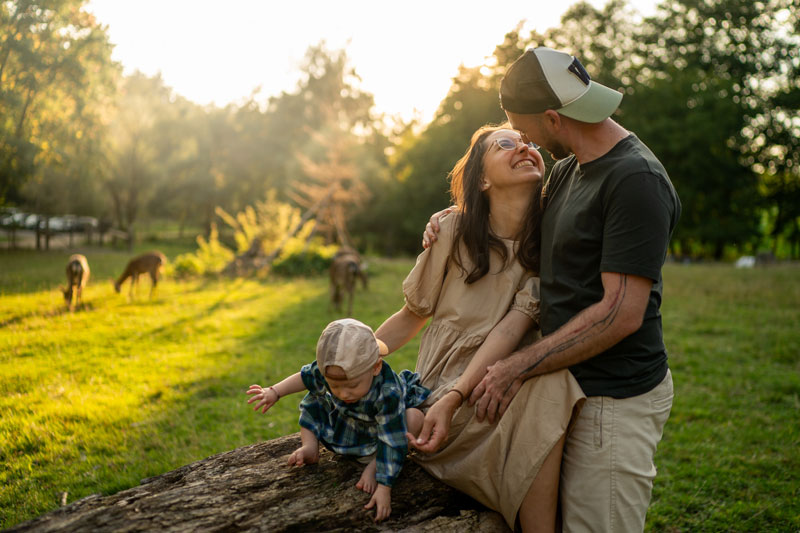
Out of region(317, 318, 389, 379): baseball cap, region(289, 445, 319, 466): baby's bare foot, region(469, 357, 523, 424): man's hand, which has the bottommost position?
region(289, 445, 319, 466): baby's bare foot

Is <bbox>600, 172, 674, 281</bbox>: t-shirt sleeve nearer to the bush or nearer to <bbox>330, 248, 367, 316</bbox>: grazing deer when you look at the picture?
<bbox>330, 248, 367, 316</bbox>: grazing deer

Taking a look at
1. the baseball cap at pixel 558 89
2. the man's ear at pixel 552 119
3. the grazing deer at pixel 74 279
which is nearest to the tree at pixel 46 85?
the grazing deer at pixel 74 279

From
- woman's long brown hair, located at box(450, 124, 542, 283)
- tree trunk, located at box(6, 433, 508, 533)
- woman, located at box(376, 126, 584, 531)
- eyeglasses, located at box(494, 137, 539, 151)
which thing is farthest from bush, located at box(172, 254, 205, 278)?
eyeglasses, located at box(494, 137, 539, 151)

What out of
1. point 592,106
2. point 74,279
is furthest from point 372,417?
point 74,279

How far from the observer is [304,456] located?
281cm

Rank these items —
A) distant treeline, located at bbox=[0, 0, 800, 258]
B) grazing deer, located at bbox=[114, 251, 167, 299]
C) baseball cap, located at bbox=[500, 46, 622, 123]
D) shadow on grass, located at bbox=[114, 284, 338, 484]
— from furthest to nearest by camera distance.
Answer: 1. distant treeline, located at bbox=[0, 0, 800, 258]
2. grazing deer, located at bbox=[114, 251, 167, 299]
3. shadow on grass, located at bbox=[114, 284, 338, 484]
4. baseball cap, located at bbox=[500, 46, 622, 123]

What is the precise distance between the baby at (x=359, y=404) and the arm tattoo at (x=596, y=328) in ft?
2.31

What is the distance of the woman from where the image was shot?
2473 mm

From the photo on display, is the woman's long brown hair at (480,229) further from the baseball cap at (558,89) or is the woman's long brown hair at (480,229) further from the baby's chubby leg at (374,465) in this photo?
the baby's chubby leg at (374,465)

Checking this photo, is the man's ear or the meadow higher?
the man's ear

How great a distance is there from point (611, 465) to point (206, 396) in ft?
17.9

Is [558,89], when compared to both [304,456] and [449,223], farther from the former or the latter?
[304,456]

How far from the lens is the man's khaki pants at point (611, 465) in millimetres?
2441

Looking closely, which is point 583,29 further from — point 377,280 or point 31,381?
point 31,381
